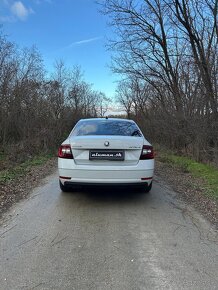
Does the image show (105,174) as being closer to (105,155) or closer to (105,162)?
(105,162)

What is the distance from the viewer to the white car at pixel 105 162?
5984mm

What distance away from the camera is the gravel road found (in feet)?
11.2

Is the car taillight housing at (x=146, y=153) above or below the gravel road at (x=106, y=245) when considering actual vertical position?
above

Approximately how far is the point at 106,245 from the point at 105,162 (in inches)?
78.1

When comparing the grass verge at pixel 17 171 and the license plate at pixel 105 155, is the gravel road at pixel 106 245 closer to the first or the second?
the license plate at pixel 105 155

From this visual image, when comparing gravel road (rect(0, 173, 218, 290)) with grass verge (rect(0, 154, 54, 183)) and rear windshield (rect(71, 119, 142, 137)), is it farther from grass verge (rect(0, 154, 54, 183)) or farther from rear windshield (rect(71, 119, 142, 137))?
grass verge (rect(0, 154, 54, 183))

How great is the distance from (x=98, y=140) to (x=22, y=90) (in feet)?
41.8

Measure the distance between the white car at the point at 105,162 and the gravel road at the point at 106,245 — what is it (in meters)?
0.55

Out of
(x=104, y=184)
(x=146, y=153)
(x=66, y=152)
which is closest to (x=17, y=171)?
(x=66, y=152)

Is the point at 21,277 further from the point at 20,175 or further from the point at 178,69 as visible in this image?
the point at 178,69

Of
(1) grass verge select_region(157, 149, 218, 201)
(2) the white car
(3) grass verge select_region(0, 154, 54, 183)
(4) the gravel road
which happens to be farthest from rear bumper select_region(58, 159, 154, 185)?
(3) grass verge select_region(0, 154, 54, 183)

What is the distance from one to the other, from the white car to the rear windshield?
52 centimetres

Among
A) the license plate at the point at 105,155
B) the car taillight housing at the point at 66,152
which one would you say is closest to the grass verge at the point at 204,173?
the license plate at the point at 105,155

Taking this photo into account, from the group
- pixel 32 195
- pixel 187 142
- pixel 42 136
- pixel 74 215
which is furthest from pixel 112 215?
pixel 42 136
